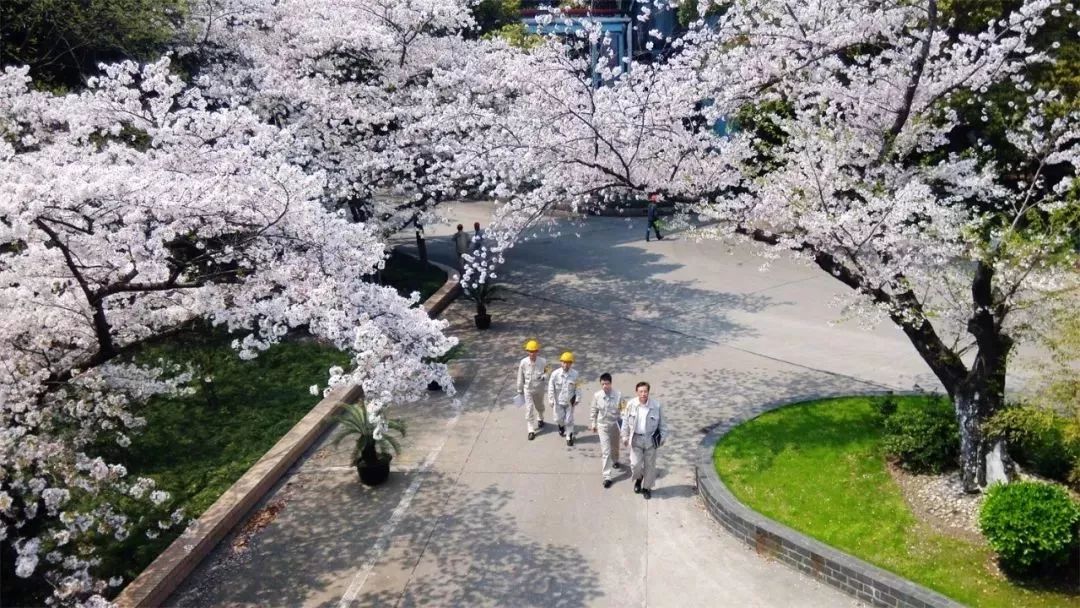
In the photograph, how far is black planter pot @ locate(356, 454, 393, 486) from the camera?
10.0 meters

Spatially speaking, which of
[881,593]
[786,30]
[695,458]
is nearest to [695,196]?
[786,30]

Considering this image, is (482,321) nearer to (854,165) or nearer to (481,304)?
(481,304)

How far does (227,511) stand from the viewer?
921cm

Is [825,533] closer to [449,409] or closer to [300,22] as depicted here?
[449,409]

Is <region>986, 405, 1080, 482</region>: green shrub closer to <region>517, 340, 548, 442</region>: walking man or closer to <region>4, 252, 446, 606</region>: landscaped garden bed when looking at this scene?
<region>517, 340, 548, 442</region>: walking man

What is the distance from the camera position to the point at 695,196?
409 inches

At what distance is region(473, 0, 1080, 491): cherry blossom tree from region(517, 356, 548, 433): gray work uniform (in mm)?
2074

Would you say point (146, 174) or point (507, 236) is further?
point (507, 236)

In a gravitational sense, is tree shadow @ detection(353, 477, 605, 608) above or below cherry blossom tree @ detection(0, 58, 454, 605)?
below

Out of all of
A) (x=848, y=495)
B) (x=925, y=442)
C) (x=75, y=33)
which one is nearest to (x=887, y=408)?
(x=925, y=442)

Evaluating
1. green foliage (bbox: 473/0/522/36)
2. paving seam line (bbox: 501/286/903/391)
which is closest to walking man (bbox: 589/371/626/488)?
paving seam line (bbox: 501/286/903/391)

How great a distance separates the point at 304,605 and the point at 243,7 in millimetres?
13441

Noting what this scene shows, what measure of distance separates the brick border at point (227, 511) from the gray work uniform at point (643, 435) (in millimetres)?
4555

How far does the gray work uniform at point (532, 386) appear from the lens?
36.2 ft
